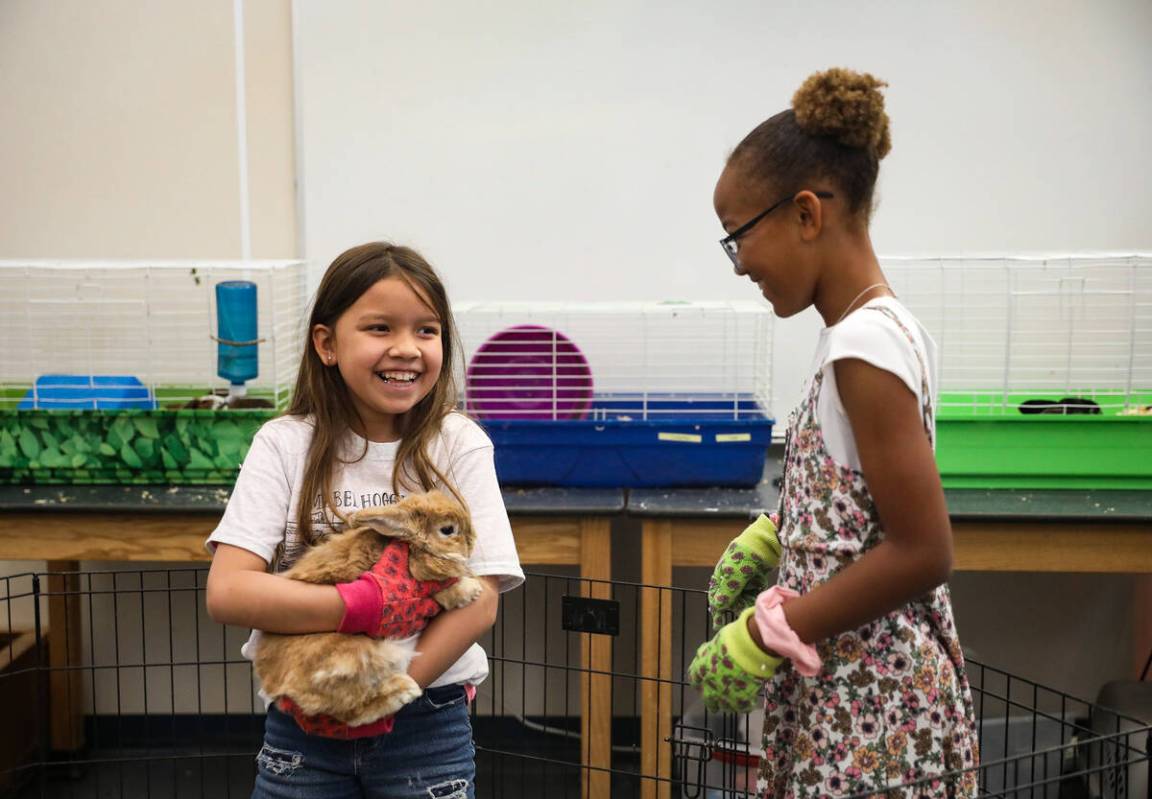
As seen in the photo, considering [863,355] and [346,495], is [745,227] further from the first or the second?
[346,495]

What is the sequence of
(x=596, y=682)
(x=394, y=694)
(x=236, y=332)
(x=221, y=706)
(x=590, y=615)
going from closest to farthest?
(x=394, y=694) → (x=590, y=615) → (x=596, y=682) → (x=236, y=332) → (x=221, y=706)

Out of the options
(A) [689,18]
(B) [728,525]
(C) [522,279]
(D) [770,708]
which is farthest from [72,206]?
(D) [770,708]

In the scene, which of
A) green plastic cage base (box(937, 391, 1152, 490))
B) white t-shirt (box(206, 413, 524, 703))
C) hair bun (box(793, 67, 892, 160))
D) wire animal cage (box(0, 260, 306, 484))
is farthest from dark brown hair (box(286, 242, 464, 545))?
green plastic cage base (box(937, 391, 1152, 490))

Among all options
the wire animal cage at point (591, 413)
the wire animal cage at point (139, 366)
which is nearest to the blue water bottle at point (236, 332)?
the wire animal cage at point (139, 366)

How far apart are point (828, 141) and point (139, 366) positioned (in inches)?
83.1

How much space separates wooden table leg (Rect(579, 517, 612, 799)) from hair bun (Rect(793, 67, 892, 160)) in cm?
129

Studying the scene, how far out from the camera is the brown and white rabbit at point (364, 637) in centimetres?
123

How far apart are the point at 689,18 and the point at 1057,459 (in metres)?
1.22

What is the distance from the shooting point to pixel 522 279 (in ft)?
9.12

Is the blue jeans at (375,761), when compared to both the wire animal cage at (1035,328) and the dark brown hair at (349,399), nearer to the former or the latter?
the dark brown hair at (349,399)

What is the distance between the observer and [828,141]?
3.69ft

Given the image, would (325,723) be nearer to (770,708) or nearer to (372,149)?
(770,708)

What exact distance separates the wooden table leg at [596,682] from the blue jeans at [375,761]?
35.4 inches

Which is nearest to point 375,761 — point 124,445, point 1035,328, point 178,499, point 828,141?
point 828,141
